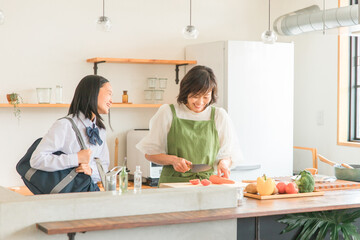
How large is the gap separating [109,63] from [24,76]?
0.78 m

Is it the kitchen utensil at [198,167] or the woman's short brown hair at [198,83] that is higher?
the woman's short brown hair at [198,83]

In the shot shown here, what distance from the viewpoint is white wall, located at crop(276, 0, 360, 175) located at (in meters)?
5.46

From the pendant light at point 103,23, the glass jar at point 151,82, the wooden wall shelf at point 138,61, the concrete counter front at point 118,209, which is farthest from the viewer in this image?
the glass jar at point 151,82

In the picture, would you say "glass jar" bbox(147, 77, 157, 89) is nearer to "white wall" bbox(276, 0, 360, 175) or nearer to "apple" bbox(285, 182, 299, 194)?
"white wall" bbox(276, 0, 360, 175)

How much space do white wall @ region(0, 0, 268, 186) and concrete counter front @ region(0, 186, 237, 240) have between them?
2.42 m

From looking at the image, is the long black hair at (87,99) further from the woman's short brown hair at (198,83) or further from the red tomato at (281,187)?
the red tomato at (281,187)

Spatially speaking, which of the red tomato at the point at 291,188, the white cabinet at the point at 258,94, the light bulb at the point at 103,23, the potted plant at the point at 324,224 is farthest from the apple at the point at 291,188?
the white cabinet at the point at 258,94

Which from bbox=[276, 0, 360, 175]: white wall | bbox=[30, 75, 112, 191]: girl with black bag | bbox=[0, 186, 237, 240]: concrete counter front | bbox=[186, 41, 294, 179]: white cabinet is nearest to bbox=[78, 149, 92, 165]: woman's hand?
bbox=[30, 75, 112, 191]: girl with black bag

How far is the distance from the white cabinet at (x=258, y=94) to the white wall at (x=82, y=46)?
0.35 metres

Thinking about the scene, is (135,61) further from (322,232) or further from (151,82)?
(322,232)

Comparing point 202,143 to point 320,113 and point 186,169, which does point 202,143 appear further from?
point 320,113

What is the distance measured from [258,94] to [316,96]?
740 mm

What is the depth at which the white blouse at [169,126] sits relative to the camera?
342 centimetres

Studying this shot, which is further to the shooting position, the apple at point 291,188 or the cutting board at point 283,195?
the apple at point 291,188
